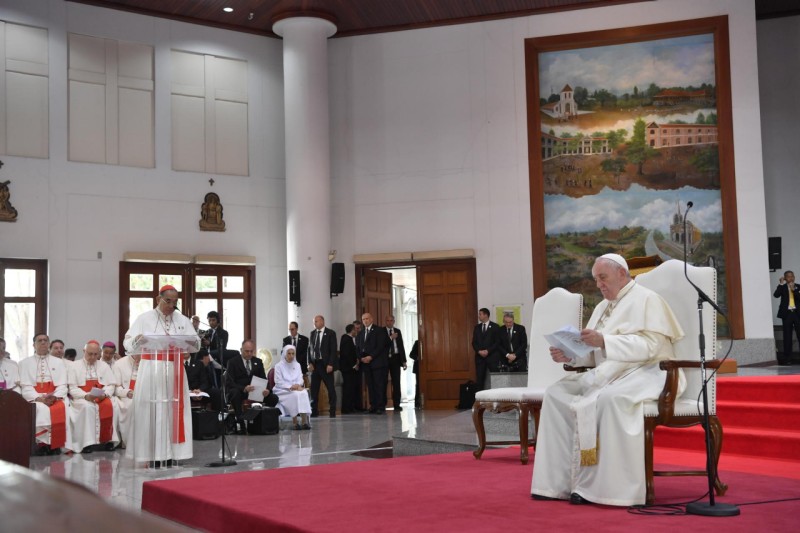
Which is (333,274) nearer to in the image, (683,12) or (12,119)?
(12,119)

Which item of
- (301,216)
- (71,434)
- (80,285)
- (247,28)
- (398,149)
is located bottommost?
(71,434)

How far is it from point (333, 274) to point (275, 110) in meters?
3.26

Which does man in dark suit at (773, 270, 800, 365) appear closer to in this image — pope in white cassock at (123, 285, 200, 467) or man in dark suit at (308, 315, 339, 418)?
man in dark suit at (308, 315, 339, 418)

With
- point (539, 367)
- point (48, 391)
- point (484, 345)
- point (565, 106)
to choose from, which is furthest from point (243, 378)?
point (565, 106)

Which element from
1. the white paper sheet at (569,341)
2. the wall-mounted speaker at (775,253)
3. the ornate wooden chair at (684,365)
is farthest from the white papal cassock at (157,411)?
the wall-mounted speaker at (775,253)

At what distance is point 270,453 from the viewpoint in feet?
27.5

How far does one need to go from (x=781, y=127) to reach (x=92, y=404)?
1162cm

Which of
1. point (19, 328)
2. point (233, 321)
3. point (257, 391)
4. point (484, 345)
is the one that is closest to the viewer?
point (257, 391)

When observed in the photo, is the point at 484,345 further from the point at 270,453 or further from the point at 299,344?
the point at 270,453

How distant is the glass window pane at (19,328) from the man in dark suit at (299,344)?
3809 millimetres

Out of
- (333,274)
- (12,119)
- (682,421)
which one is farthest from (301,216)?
(682,421)

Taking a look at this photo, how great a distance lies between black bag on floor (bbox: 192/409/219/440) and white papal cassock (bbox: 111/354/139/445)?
0.85 meters

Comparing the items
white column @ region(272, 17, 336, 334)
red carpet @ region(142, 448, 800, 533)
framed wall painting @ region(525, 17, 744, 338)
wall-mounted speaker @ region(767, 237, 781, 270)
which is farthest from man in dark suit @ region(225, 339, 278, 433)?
wall-mounted speaker @ region(767, 237, 781, 270)

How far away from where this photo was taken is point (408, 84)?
15.1m
